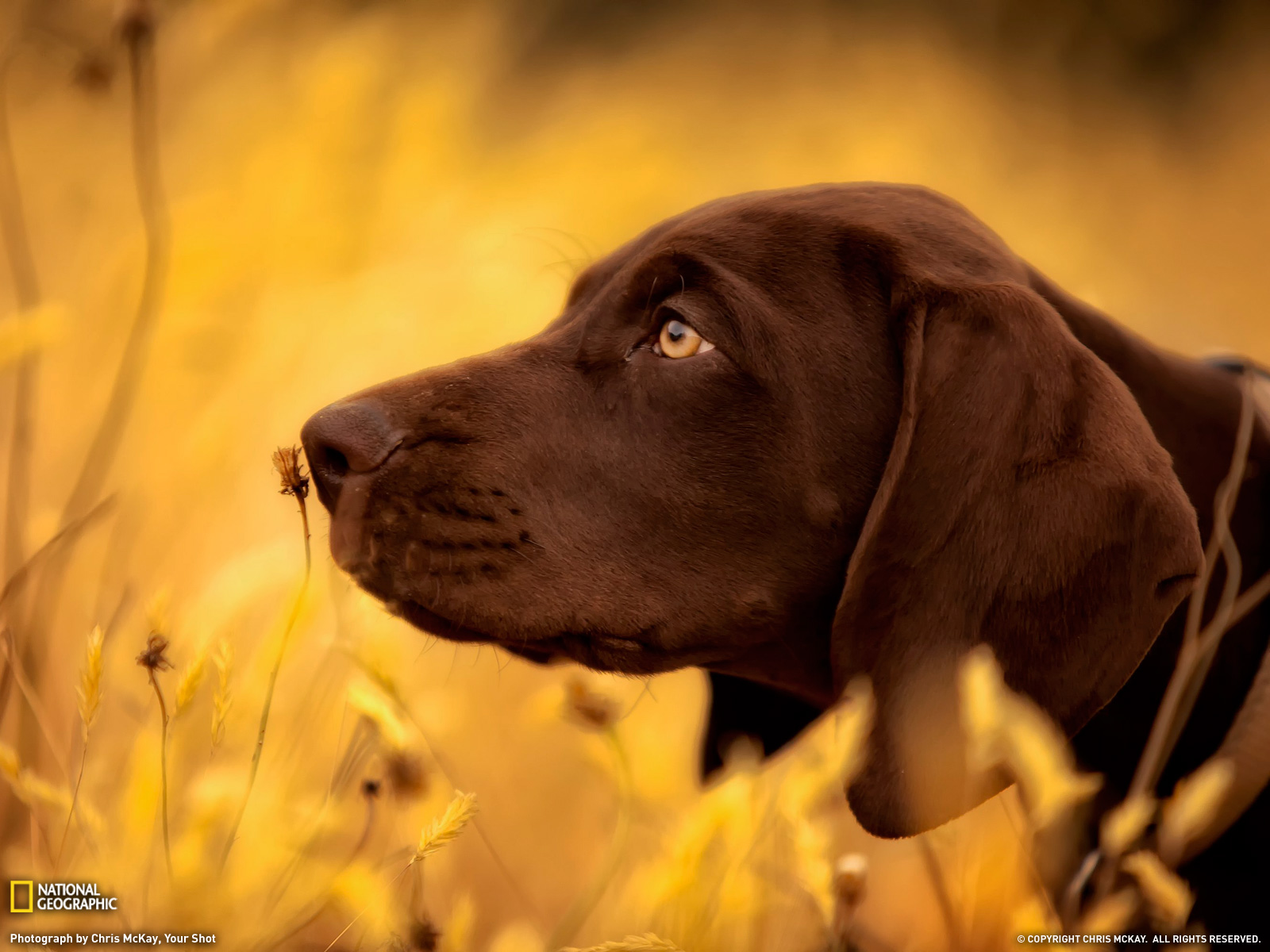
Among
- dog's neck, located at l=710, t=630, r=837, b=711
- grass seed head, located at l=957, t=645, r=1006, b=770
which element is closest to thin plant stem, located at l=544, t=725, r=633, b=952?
dog's neck, located at l=710, t=630, r=837, b=711

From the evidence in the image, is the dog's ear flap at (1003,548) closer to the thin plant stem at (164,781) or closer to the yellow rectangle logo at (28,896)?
the thin plant stem at (164,781)

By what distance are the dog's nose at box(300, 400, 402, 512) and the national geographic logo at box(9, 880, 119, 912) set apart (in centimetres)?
69

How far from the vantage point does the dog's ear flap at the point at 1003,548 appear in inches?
69.4

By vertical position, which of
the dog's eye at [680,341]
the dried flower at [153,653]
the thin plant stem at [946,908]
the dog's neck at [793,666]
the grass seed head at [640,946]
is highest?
the dog's eye at [680,341]

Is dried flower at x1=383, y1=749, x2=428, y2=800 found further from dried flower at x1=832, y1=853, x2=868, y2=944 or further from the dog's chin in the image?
dried flower at x1=832, y1=853, x2=868, y2=944

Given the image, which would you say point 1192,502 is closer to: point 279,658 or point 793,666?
point 793,666

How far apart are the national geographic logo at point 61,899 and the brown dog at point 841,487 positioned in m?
0.61

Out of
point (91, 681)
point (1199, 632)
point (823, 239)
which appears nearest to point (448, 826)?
point (91, 681)

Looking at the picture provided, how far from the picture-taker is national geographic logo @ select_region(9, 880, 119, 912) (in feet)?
4.91

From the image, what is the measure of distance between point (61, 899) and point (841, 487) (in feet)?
4.37

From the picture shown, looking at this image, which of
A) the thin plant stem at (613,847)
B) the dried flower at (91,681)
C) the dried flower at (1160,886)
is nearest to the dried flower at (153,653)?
the dried flower at (91,681)

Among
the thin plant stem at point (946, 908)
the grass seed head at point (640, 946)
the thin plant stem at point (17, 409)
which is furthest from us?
the thin plant stem at point (17, 409)

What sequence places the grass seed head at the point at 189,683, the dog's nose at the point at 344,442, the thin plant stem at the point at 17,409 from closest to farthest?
the grass seed head at the point at 189,683, the dog's nose at the point at 344,442, the thin plant stem at the point at 17,409

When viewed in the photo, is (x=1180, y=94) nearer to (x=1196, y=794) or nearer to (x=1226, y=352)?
(x=1226, y=352)
